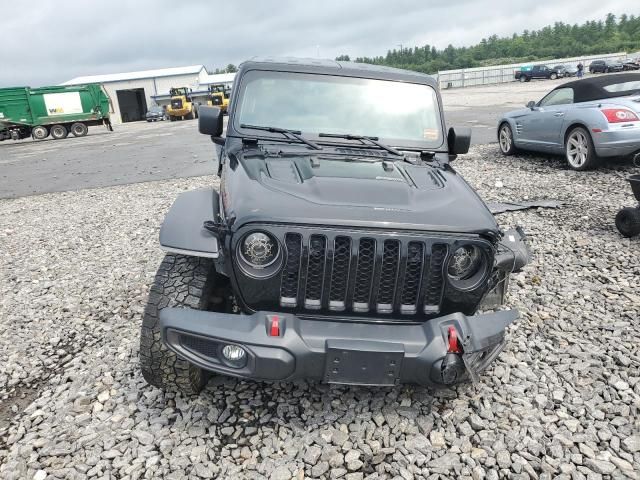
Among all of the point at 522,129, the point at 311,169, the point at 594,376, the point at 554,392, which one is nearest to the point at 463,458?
the point at 554,392

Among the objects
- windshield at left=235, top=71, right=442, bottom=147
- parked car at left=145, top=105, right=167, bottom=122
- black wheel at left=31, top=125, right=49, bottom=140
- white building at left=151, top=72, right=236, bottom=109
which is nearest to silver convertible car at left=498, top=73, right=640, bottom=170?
windshield at left=235, top=71, right=442, bottom=147

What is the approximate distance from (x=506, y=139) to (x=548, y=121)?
1.54 metres

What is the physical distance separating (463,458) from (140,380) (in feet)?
6.28

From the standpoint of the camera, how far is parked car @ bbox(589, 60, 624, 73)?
1849 inches

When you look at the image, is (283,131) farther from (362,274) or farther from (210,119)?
(362,274)

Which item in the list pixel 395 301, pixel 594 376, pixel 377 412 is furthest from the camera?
pixel 594 376

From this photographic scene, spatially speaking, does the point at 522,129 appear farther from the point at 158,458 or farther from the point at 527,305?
the point at 158,458

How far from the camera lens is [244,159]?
317cm

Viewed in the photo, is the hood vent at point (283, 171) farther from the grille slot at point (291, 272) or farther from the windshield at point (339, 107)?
the windshield at point (339, 107)

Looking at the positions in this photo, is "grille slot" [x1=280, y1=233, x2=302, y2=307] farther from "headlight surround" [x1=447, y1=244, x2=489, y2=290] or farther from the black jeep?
"headlight surround" [x1=447, y1=244, x2=489, y2=290]

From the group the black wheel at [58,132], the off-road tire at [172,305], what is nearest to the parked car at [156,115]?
the black wheel at [58,132]

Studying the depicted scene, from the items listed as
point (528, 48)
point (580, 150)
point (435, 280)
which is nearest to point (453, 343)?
point (435, 280)

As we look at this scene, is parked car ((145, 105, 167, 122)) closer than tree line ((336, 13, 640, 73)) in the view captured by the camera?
Yes

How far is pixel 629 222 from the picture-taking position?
17.3ft
